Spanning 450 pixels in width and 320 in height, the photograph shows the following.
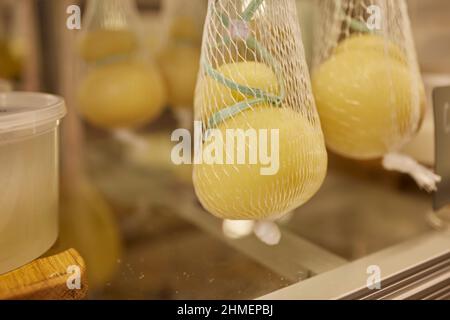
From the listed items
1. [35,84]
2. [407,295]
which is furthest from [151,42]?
[407,295]

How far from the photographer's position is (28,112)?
0.47 metres

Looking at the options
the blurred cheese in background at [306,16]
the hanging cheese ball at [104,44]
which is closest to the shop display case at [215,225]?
the blurred cheese in background at [306,16]

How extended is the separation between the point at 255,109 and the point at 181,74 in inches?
17.1

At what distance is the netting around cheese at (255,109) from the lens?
445mm

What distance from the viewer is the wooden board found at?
17.3 inches

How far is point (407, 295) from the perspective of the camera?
482 millimetres

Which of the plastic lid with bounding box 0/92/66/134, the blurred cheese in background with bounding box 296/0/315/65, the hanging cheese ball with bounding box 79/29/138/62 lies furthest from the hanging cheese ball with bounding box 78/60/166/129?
the blurred cheese in background with bounding box 296/0/315/65

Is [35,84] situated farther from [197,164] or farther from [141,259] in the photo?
[197,164]

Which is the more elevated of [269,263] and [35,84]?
[35,84]

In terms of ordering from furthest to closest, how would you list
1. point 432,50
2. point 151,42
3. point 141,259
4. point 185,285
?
1. point 432,50
2. point 151,42
3. point 141,259
4. point 185,285

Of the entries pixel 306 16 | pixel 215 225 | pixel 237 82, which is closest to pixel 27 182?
pixel 237 82

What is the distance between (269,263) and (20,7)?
84 centimetres

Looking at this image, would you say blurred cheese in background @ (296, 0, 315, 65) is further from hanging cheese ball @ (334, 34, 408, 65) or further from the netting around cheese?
the netting around cheese
